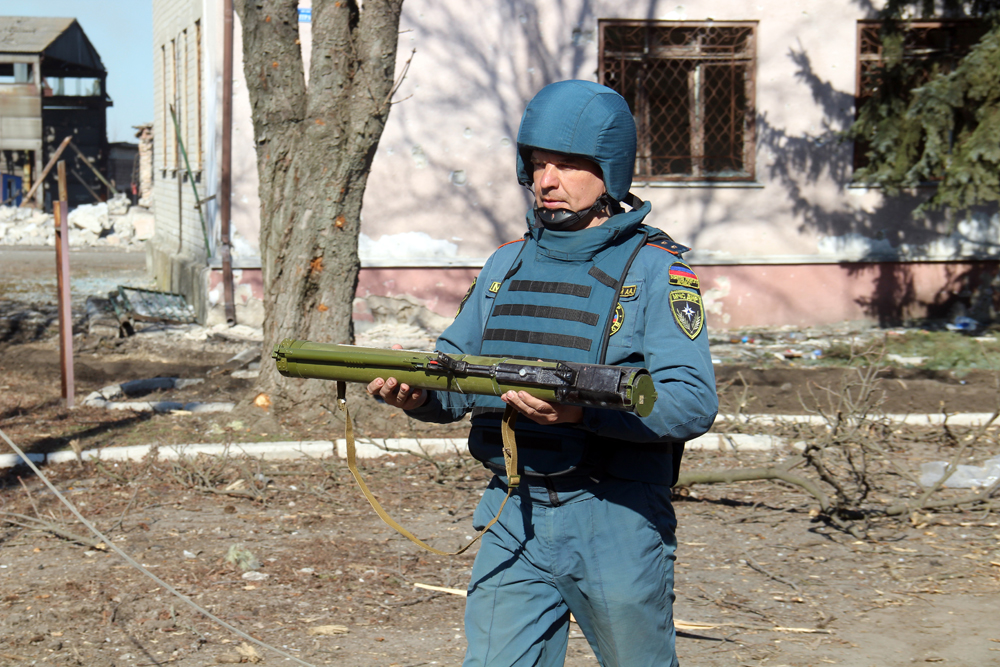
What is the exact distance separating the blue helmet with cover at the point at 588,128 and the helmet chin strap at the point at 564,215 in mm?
28

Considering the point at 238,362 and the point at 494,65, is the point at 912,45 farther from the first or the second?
the point at 238,362

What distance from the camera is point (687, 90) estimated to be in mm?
11453

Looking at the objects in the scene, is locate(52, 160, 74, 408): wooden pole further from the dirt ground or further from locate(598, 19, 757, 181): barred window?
locate(598, 19, 757, 181): barred window

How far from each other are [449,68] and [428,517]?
7.19m

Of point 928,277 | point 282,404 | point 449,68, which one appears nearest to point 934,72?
point 928,277

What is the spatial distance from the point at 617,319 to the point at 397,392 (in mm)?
518

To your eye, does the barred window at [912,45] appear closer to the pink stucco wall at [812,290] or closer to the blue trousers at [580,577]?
the pink stucco wall at [812,290]

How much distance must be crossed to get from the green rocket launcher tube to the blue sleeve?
0.45ft

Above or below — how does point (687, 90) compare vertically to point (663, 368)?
above

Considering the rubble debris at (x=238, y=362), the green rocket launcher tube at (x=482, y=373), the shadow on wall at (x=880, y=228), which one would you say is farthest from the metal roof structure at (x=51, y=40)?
the green rocket launcher tube at (x=482, y=373)

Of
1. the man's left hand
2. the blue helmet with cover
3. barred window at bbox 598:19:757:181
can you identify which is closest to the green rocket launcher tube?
the man's left hand

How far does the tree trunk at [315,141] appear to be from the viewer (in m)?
6.32

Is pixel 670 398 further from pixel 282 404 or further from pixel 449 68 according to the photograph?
pixel 449 68

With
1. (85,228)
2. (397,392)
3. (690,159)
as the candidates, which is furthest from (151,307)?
(85,228)
